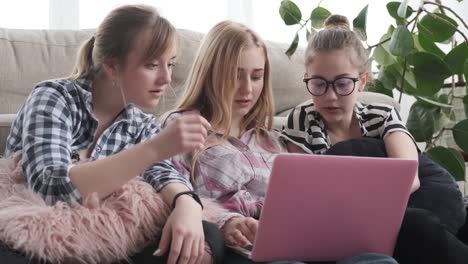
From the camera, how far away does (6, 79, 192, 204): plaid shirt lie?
107 centimetres

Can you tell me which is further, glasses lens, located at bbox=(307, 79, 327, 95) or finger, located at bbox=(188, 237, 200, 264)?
glasses lens, located at bbox=(307, 79, 327, 95)

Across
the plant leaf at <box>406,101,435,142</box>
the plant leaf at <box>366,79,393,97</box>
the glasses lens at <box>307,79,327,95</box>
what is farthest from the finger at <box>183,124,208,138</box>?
the plant leaf at <box>366,79,393,97</box>

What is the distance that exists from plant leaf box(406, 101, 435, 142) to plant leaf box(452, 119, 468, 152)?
96 mm

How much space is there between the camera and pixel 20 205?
41.0 inches

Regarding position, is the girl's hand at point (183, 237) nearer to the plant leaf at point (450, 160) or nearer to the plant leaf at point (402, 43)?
the plant leaf at point (402, 43)

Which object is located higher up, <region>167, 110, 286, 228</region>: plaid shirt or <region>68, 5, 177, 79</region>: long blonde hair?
<region>68, 5, 177, 79</region>: long blonde hair

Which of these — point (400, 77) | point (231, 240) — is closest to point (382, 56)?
point (400, 77)

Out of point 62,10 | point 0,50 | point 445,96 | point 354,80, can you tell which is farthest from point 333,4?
point 0,50

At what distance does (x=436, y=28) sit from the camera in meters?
2.13

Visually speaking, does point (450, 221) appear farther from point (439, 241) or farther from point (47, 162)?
point (47, 162)

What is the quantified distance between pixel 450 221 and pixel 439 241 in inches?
8.5

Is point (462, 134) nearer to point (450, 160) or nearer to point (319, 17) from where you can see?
point (450, 160)

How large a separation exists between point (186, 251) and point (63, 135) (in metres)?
0.33

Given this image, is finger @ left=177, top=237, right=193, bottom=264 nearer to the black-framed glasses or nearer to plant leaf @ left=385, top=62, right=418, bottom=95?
the black-framed glasses
